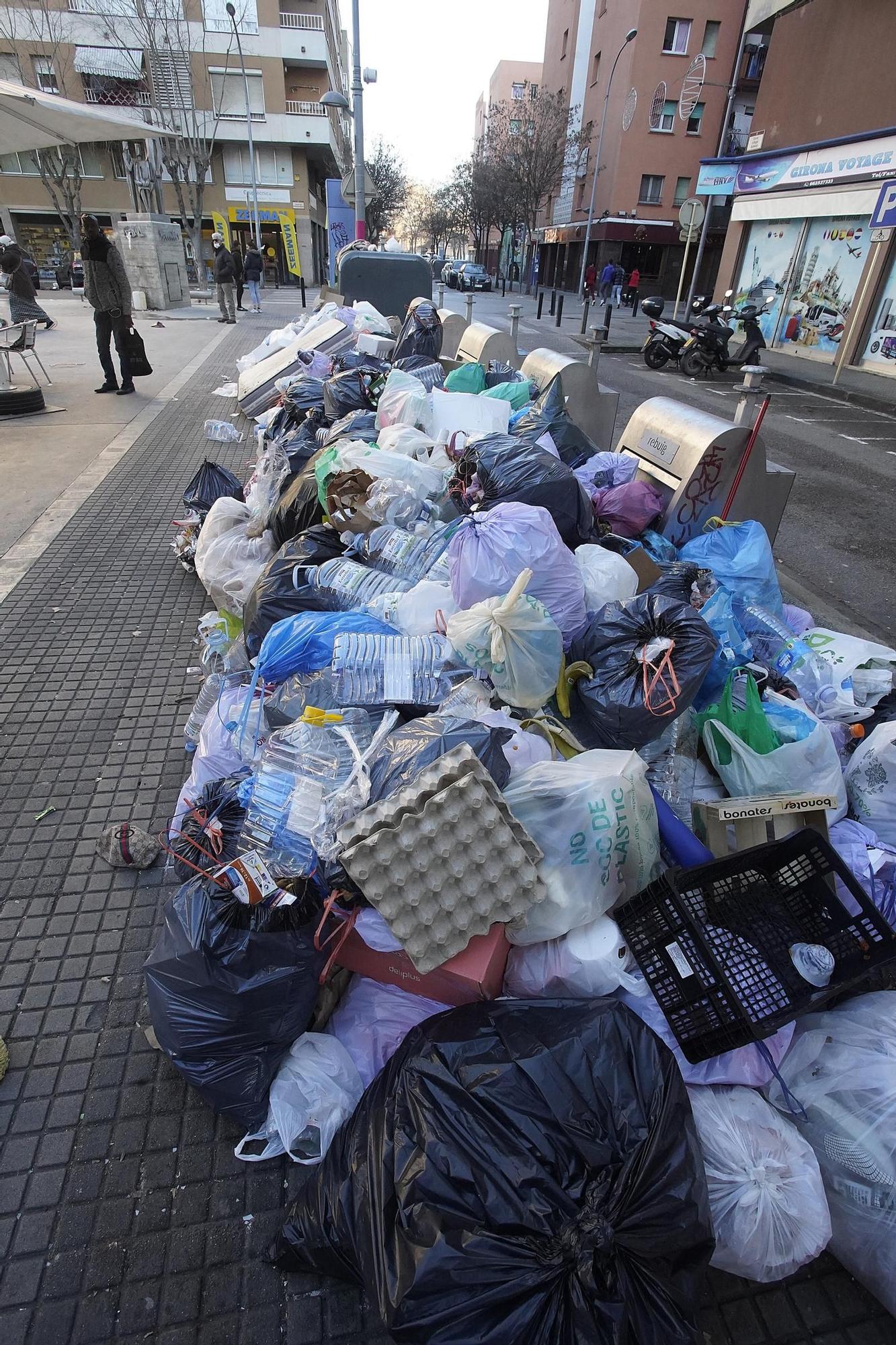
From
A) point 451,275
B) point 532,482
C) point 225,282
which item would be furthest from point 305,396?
point 451,275

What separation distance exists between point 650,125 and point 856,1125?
35901 mm

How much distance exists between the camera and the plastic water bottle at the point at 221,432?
7.20 metres

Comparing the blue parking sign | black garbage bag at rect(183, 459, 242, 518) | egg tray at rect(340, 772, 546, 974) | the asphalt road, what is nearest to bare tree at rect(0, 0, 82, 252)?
the asphalt road

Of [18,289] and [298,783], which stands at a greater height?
[18,289]

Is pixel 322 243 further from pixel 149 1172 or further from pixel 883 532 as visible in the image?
pixel 149 1172

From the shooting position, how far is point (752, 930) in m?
1.84

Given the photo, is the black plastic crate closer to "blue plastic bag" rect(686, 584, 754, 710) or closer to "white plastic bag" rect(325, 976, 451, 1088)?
"white plastic bag" rect(325, 976, 451, 1088)

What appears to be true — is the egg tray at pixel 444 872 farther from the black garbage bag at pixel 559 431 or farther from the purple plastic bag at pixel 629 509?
the black garbage bag at pixel 559 431

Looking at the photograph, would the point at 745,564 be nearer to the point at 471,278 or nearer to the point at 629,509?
the point at 629,509

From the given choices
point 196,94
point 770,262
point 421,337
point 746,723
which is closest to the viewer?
point 746,723

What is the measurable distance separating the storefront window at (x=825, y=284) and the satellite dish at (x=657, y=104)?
17.8m

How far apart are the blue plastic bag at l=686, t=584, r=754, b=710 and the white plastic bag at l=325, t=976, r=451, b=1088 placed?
1430 mm

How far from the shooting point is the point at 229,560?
12.4 ft

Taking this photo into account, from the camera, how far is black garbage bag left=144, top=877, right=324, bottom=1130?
1651mm
